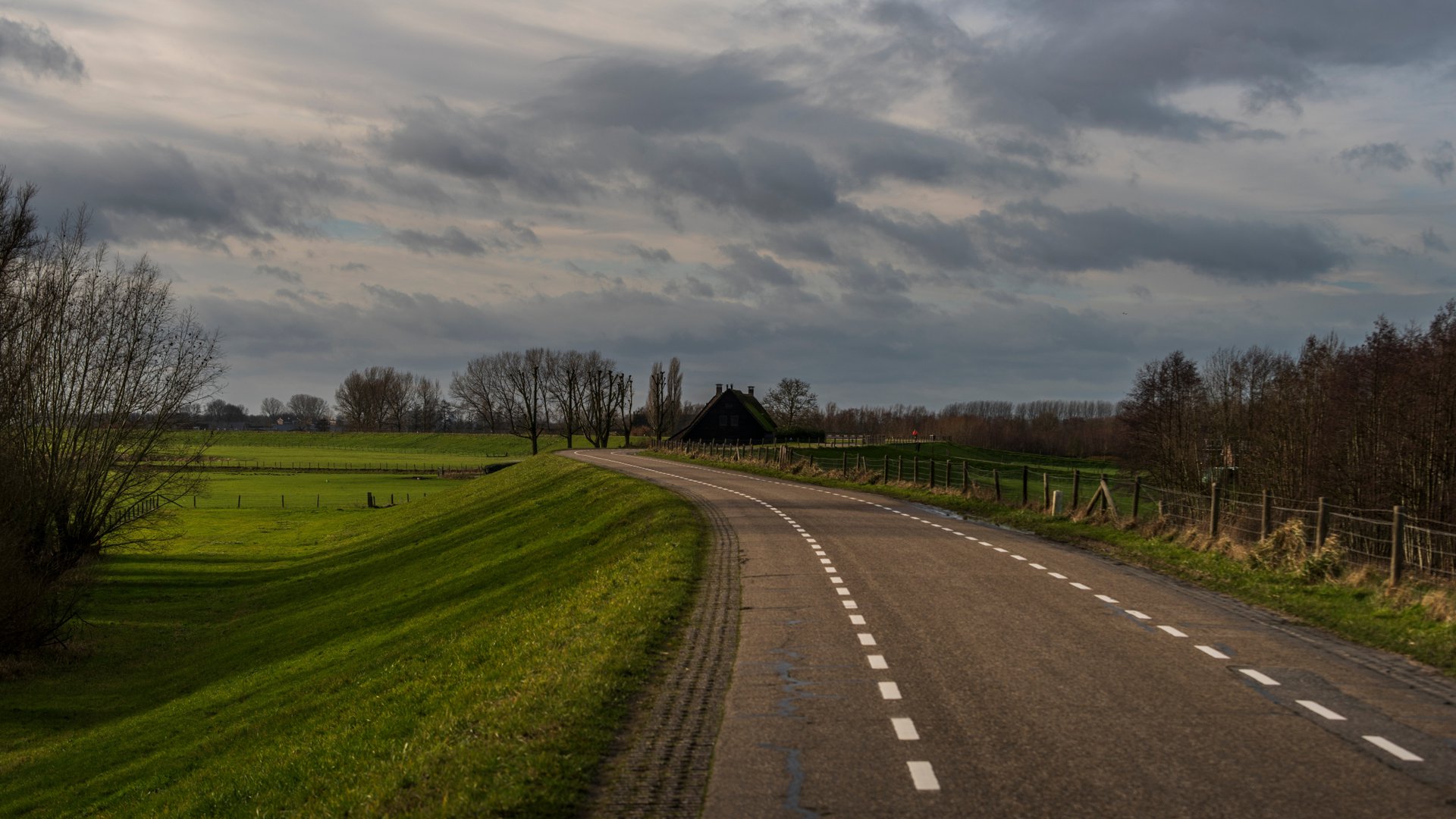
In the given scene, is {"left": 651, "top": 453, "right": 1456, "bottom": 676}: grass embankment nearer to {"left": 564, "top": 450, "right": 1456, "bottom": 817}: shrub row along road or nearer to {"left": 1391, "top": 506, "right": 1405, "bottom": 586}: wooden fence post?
{"left": 1391, "top": 506, "right": 1405, "bottom": 586}: wooden fence post

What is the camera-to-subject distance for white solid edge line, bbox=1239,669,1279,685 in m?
10.1

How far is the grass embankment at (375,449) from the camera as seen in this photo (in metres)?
140

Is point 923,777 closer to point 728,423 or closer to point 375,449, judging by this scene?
point 728,423

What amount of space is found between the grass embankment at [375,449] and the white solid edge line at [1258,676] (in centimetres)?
12704

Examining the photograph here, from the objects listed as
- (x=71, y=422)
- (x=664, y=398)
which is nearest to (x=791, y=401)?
(x=664, y=398)

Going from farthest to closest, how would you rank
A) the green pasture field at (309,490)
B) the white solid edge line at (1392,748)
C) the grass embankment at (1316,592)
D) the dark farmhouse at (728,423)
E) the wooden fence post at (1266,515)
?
the dark farmhouse at (728,423), the green pasture field at (309,490), the wooden fence post at (1266,515), the grass embankment at (1316,592), the white solid edge line at (1392,748)

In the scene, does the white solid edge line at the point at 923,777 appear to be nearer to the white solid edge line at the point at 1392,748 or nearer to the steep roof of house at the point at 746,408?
the white solid edge line at the point at 1392,748

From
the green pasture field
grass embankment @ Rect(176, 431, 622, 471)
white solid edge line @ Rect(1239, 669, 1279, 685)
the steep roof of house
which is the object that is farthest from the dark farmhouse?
white solid edge line @ Rect(1239, 669, 1279, 685)

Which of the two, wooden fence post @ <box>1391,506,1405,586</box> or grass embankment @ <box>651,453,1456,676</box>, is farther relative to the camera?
wooden fence post @ <box>1391,506,1405,586</box>

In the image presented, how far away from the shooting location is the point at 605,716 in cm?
886

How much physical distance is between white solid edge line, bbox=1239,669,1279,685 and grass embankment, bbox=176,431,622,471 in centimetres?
12704

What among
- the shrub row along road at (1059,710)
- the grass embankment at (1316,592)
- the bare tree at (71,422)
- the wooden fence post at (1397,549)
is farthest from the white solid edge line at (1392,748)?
the bare tree at (71,422)

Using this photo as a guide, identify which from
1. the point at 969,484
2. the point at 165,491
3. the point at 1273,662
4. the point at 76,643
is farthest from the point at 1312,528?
the point at 165,491

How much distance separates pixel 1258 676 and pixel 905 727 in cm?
410
